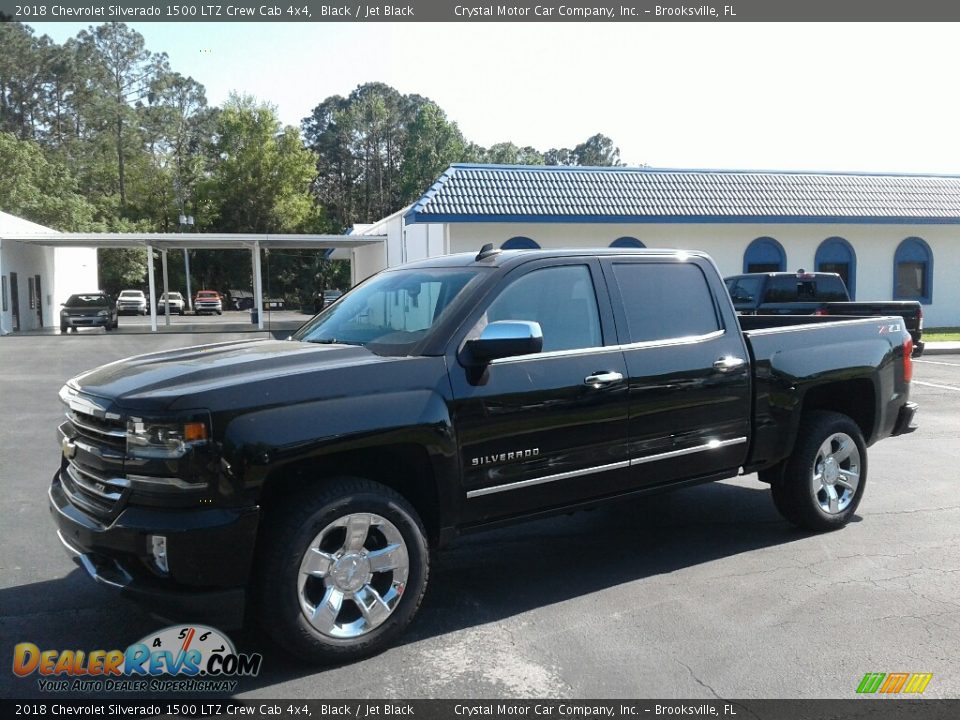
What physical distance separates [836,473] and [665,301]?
1932 millimetres

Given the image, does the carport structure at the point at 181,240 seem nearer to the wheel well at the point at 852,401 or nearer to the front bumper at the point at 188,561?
the wheel well at the point at 852,401

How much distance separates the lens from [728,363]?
541 centimetres

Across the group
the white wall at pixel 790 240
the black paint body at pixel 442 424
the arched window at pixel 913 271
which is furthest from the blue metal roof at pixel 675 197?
the black paint body at pixel 442 424

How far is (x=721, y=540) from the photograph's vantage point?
588cm

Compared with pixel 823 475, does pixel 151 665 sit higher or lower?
lower

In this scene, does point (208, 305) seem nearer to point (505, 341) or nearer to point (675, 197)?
point (675, 197)

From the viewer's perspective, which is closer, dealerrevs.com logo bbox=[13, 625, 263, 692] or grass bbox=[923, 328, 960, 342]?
dealerrevs.com logo bbox=[13, 625, 263, 692]

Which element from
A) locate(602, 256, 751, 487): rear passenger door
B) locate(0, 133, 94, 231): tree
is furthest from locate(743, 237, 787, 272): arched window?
locate(0, 133, 94, 231): tree

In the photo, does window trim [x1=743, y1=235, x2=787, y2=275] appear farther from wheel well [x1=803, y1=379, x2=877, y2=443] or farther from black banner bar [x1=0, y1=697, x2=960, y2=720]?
black banner bar [x1=0, y1=697, x2=960, y2=720]

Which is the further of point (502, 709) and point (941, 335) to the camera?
point (941, 335)

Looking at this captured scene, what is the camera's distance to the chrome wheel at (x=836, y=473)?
19.5 feet

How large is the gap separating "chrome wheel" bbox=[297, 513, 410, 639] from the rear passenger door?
1.64 m

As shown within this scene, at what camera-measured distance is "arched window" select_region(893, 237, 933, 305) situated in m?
26.0

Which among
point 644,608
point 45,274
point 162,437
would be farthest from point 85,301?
point 644,608
